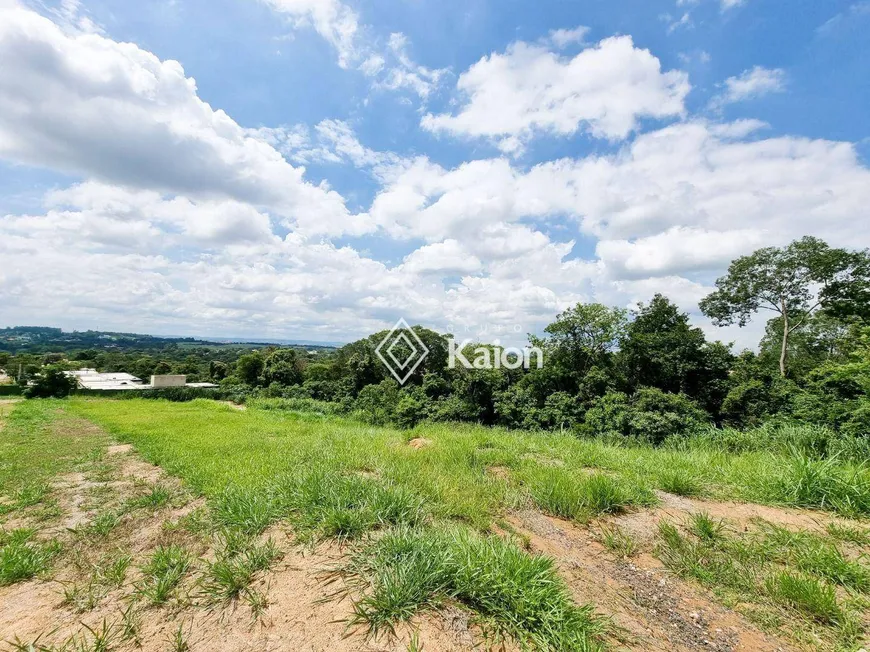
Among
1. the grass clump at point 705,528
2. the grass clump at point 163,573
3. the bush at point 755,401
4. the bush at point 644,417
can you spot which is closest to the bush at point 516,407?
the bush at point 644,417

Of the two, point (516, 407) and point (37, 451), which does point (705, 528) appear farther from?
point (516, 407)

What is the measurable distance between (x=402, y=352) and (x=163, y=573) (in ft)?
73.1

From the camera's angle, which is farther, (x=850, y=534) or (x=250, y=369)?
(x=250, y=369)

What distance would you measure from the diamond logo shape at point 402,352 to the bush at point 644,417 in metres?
12.2

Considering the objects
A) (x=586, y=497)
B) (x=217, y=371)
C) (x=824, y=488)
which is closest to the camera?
(x=824, y=488)

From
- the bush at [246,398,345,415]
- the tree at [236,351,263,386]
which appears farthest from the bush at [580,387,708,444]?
the tree at [236,351,263,386]

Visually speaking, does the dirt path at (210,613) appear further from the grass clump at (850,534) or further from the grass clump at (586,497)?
the grass clump at (850,534)

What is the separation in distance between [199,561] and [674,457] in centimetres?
640

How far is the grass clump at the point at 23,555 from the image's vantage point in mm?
2615

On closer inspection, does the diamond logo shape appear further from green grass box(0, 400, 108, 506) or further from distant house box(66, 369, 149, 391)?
distant house box(66, 369, 149, 391)

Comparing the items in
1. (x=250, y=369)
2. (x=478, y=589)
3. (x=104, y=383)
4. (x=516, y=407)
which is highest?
(x=478, y=589)

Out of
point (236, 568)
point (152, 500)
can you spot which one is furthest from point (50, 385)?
point (236, 568)

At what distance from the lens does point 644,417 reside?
12.7m

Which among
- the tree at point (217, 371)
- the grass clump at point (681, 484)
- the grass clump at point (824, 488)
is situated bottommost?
the tree at point (217, 371)
